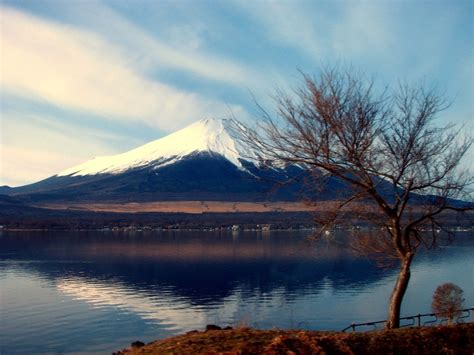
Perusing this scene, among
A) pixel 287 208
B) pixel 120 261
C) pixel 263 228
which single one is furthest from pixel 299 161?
pixel 287 208

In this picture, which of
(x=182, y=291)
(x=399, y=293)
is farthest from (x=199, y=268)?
(x=399, y=293)

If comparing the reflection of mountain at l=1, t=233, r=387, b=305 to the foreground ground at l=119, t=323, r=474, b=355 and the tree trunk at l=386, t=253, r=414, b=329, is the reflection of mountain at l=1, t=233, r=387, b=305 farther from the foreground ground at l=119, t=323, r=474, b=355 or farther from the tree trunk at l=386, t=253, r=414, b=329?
the foreground ground at l=119, t=323, r=474, b=355

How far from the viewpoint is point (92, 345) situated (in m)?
25.4

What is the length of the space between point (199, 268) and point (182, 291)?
1376 cm

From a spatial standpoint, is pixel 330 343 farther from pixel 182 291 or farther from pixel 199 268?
pixel 199 268

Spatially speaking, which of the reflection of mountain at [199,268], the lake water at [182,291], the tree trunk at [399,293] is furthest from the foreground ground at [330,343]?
the reflection of mountain at [199,268]

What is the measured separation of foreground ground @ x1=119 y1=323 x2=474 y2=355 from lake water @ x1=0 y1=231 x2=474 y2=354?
5.56m

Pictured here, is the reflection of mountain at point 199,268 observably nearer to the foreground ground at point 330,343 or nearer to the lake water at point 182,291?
the lake water at point 182,291

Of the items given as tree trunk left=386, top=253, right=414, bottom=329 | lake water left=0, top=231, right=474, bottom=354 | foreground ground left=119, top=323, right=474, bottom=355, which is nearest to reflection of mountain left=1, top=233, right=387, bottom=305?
lake water left=0, top=231, right=474, bottom=354

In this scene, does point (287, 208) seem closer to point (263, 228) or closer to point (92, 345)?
point (263, 228)

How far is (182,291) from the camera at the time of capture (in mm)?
43188

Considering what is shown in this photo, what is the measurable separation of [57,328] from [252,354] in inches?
870

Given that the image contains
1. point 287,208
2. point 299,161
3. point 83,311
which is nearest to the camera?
point 299,161

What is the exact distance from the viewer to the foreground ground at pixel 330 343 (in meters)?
9.79
